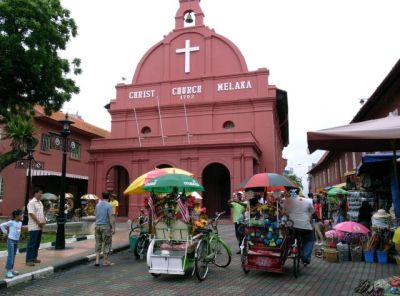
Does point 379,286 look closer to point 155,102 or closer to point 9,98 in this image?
point 9,98

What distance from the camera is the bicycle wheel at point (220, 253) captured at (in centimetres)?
898

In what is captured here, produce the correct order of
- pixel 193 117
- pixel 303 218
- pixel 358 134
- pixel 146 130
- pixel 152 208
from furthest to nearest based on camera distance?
pixel 146 130, pixel 193 117, pixel 152 208, pixel 303 218, pixel 358 134

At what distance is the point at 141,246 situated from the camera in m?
10.9

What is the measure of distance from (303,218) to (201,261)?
8.18 feet

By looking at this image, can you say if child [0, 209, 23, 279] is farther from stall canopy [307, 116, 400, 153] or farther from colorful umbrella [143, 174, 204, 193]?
stall canopy [307, 116, 400, 153]

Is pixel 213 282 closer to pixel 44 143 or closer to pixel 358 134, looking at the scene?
pixel 358 134

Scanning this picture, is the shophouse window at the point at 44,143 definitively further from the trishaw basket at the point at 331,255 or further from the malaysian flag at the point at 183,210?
the trishaw basket at the point at 331,255

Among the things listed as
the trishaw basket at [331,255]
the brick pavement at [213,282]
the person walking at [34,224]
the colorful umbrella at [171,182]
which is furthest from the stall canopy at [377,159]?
the person walking at [34,224]

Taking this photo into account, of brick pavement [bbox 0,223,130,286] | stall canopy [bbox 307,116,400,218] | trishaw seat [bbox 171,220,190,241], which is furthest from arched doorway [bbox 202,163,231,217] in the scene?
stall canopy [bbox 307,116,400,218]

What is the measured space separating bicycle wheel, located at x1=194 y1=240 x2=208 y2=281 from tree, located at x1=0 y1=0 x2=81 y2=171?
33.0 feet

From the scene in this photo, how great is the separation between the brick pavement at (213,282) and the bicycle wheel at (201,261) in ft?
0.54

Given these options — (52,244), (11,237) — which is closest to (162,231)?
(11,237)

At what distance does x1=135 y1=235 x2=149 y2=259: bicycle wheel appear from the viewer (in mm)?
10742

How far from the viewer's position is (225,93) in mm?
28141
